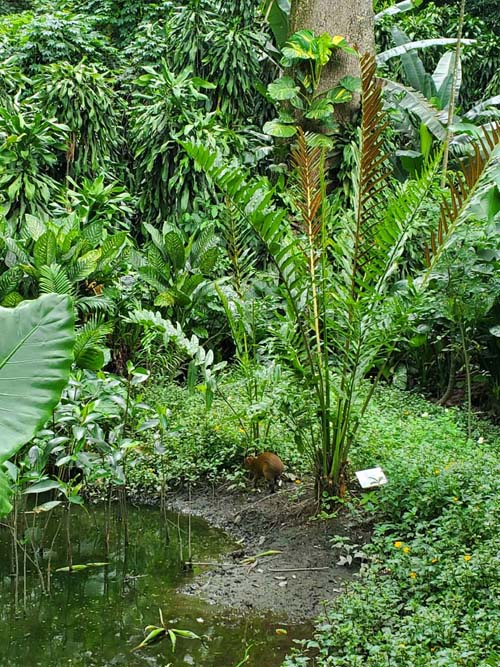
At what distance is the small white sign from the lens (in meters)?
3.92

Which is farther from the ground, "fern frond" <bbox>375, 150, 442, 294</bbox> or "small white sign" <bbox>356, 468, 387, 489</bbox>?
"fern frond" <bbox>375, 150, 442, 294</bbox>

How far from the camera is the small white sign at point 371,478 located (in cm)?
392

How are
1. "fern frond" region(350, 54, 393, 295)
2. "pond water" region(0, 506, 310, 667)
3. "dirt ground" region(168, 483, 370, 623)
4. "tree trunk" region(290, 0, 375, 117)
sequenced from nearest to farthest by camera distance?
"pond water" region(0, 506, 310, 667) < "dirt ground" region(168, 483, 370, 623) < "fern frond" region(350, 54, 393, 295) < "tree trunk" region(290, 0, 375, 117)

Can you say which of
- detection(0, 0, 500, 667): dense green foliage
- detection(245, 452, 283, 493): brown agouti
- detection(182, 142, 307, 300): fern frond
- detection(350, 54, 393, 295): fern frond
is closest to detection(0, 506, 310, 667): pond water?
detection(0, 0, 500, 667): dense green foliage

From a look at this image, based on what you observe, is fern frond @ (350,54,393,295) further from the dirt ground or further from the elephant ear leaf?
the elephant ear leaf

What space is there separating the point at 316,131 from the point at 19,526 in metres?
5.10

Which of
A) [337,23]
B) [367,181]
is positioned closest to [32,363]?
[367,181]

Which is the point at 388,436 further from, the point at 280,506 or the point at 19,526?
the point at 19,526

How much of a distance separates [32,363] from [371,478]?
89.4 inches

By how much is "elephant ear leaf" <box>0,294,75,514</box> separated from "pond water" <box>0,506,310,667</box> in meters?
1.34

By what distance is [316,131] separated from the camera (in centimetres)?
789

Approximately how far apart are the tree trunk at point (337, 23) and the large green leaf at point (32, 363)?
250 inches

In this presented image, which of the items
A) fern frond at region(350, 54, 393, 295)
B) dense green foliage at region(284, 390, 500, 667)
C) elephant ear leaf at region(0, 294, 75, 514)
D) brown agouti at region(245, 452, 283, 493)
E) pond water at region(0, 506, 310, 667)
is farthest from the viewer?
brown agouti at region(245, 452, 283, 493)

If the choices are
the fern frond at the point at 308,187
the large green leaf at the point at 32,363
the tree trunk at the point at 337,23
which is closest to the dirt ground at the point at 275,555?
the fern frond at the point at 308,187
